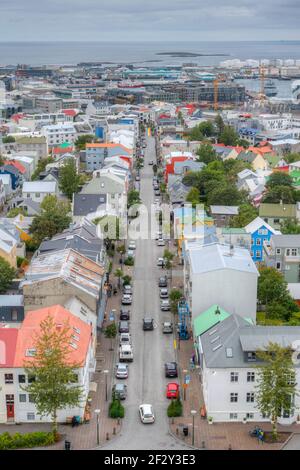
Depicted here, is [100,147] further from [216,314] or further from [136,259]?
[216,314]

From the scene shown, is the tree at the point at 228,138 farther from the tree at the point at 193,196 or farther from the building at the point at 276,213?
the building at the point at 276,213

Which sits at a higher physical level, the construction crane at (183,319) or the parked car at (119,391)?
the construction crane at (183,319)

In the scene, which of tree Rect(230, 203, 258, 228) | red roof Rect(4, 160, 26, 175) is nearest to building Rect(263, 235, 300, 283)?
tree Rect(230, 203, 258, 228)

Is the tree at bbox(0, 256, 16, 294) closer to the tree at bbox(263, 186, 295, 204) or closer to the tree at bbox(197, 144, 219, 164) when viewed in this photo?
the tree at bbox(263, 186, 295, 204)

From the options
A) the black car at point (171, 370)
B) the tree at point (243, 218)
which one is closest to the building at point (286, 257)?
the tree at point (243, 218)

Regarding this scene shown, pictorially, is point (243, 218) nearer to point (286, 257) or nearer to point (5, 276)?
point (286, 257)

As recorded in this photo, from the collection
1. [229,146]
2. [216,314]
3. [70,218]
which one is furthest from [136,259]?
[229,146]

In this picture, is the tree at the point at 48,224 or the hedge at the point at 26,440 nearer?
the hedge at the point at 26,440
